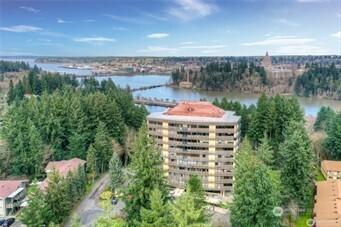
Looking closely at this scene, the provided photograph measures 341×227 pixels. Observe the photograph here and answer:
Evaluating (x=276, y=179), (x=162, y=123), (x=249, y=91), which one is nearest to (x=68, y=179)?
(x=162, y=123)

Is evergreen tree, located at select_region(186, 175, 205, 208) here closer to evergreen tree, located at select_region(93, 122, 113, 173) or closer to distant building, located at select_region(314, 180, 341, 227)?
distant building, located at select_region(314, 180, 341, 227)

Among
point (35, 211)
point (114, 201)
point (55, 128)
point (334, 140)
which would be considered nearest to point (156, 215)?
point (35, 211)

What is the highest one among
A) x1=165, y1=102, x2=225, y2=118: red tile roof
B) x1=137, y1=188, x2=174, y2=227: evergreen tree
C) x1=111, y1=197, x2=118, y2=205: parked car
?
x1=165, y1=102, x2=225, y2=118: red tile roof

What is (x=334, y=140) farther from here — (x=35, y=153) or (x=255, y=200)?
(x=35, y=153)

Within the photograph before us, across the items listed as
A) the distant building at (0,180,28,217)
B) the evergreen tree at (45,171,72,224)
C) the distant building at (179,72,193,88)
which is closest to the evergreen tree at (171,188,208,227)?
the evergreen tree at (45,171,72,224)

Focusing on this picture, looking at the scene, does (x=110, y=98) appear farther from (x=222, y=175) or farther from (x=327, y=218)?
(x=327, y=218)

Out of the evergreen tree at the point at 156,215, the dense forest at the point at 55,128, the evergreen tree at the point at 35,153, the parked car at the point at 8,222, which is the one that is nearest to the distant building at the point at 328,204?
the evergreen tree at the point at 156,215

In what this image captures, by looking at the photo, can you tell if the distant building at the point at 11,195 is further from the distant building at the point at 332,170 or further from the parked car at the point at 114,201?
the distant building at the point at 332,170
